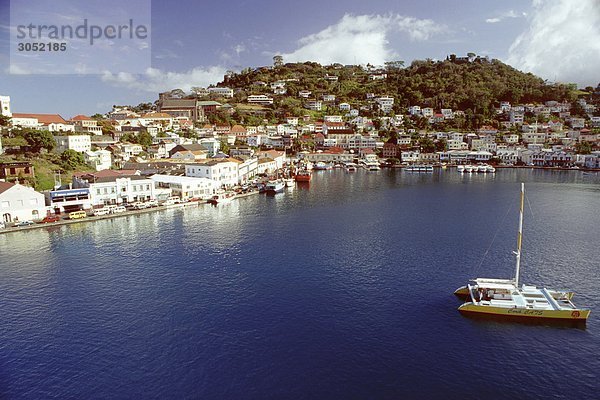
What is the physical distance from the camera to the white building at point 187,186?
39.5 m

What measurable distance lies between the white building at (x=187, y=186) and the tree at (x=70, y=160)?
9.44m

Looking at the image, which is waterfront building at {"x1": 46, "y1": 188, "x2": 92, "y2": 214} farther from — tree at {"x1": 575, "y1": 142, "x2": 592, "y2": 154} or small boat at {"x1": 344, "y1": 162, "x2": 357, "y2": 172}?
tree at {"x1": 575, "y1": 142, "x2": 592, "y2": 154}

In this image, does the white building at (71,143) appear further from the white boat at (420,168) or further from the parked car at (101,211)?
the white boat at (420,168)

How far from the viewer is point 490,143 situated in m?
77.7

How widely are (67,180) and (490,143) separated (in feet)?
→ 233

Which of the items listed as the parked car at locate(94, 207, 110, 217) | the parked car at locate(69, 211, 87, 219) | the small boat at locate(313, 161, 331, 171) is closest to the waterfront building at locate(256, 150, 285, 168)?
the small boat at locate(313, 161, 331, 171)

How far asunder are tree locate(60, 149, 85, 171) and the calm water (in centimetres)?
1585

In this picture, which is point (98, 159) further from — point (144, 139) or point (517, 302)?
point (517, 302)

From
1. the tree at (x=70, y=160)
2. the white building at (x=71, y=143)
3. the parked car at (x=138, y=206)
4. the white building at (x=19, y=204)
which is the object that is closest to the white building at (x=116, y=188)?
the parked car at (x=138, y=206)

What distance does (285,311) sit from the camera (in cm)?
1711

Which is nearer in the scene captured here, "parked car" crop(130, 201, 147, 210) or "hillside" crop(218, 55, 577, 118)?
"parked car" crop(130, 201, 147, 210)

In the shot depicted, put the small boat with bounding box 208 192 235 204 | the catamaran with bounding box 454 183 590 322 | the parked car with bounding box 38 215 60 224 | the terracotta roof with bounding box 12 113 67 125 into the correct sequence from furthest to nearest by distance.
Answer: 1. the terracotta roof with bounding box 12 113 67 125
2. the small boat with bounding box 208 192 235 204
3. the parked car with bounding box 38 215 60 224
4. the catamaran with bounding box 454 183 590 322

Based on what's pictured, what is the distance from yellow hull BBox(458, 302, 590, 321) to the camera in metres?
16.0

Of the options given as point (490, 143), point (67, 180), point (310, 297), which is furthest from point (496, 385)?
point (490, 143)
